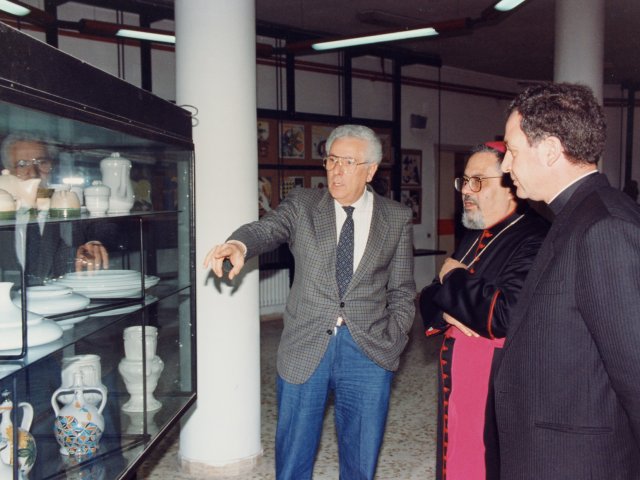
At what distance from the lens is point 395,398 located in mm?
5125

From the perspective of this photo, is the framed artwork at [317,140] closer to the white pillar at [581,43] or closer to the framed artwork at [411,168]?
the framed artwork at [411,168]

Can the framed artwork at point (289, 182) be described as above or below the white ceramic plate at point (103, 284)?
above

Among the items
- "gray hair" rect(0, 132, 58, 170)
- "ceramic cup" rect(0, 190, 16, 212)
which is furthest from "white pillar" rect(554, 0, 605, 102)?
"ceramic cup" rect(0, 190, 16, 212)

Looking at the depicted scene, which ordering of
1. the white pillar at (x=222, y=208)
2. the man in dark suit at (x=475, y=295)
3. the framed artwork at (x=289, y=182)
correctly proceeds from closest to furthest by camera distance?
the man in dark suit at (x=475, y=295), the white pillar at (x=222, y=208), the framed artwork at (x=289, y=182)

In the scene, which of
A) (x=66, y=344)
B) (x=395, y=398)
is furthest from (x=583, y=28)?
(x=66, y=344)

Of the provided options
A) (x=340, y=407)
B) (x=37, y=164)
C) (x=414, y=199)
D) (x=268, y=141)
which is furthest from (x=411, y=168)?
(x=37, y=164)

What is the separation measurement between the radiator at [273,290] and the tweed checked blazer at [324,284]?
5.72 metres

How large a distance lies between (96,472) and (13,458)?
0.47 meters

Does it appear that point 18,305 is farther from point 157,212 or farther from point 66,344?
point 157,212

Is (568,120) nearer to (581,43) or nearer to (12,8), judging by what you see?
(12,8)

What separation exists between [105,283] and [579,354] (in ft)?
5.29

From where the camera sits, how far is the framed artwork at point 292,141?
870 cm

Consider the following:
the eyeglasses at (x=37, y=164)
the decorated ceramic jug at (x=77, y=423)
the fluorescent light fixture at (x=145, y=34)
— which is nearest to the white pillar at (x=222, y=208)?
the decorated ceramic jug at (x=77, y=423)

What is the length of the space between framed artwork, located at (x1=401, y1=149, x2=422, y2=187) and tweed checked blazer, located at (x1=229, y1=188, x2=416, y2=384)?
24.5ft
